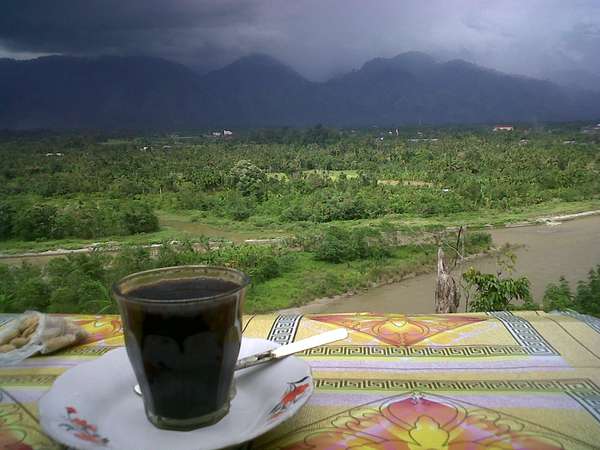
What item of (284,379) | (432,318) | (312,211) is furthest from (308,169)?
(284,379)

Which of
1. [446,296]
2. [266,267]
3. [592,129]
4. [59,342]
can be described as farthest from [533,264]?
[59,342]

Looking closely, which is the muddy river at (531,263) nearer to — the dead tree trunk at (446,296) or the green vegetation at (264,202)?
the green vegetation at (264,202)

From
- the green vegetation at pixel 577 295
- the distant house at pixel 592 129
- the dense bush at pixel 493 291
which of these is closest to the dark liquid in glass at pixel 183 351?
the dense bush at pixel 493 291

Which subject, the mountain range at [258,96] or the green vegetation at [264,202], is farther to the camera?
the mountain range at [258,96]

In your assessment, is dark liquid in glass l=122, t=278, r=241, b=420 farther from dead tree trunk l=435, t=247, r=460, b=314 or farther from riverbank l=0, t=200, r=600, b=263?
riverbank l=0, t=200, r=600, b=263

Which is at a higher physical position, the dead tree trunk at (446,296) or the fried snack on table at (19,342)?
the fried snack on table at (19,342)

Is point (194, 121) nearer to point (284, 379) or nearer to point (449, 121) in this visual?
Result: point (284, 379)
